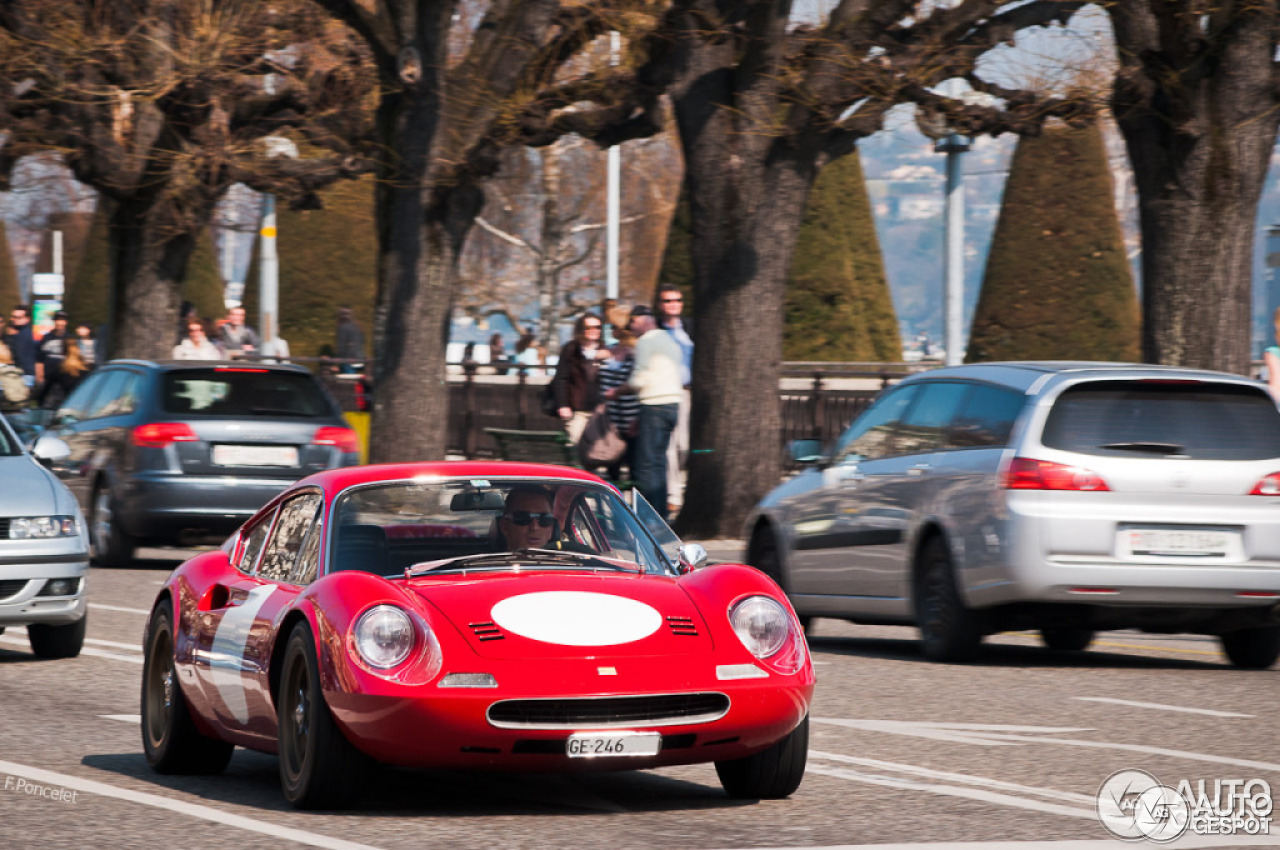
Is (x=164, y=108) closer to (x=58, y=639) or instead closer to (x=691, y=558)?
(x=58, y=639)

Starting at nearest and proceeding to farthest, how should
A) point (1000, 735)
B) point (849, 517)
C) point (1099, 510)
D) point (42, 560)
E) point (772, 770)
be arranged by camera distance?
point (772, 770), point (1000, 735), point (1099, 510), point (42, 560), point (849, 517)

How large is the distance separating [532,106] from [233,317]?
21.8 feet

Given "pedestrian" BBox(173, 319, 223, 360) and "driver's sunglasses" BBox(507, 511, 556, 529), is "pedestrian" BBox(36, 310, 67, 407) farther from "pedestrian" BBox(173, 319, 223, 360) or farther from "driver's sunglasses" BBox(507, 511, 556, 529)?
"driver's sunglasses" BBox(507, 511, 556, 529)

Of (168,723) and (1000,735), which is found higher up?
(168,723)

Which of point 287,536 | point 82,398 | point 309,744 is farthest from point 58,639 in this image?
point 82,398

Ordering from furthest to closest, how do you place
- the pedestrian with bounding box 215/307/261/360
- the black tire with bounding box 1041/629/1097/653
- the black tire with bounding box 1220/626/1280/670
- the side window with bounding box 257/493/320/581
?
1. the pedestrian with bounding box 215/307/261/360
2. the black tire with bounding box 1041/629/1097/653
3. the black tire with bounding box 1220/626/1280/670
4. the side window with bounding box 257/493/320/581

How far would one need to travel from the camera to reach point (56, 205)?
36531mm

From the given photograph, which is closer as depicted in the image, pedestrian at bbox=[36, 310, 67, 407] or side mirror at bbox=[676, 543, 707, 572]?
side mirror at bbox=[676, 543, 707, 572]

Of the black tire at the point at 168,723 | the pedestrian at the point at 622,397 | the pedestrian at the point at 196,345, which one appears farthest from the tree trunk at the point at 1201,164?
the pedestrian at the point at 196,345

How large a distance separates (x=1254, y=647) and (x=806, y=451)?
9.10 feet

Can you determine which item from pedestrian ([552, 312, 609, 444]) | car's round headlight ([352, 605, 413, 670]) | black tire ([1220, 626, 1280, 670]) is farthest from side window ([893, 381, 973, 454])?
pedestrian ([552, 312, 609, 444])

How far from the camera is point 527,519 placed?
761 centimetres

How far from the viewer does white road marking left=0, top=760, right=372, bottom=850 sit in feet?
20.8

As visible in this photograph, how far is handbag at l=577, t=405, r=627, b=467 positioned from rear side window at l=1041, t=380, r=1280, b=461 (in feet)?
25.8
